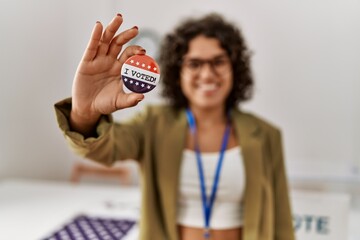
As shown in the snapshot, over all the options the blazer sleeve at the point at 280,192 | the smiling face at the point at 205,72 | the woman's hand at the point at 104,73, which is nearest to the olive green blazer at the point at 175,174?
the blazer sleeve at the point at 280,192

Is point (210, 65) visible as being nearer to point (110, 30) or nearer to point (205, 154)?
point (205, 154)

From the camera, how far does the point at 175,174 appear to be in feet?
3.19

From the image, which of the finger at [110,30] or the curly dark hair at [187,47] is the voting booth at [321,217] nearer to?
the curly dark hair at [187,47]

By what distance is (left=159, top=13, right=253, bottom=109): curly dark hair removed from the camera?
3.19ft

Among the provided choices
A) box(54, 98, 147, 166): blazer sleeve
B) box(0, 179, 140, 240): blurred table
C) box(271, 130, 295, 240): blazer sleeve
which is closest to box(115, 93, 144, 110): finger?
box(54, 98, 147, 166): blazer sleeve

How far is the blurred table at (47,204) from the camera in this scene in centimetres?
62

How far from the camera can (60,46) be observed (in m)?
0.61

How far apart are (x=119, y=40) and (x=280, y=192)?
75 centimetres

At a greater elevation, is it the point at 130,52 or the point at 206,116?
the point at 130,52

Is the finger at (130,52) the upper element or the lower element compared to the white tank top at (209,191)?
upper

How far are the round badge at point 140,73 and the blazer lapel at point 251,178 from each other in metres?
0.61

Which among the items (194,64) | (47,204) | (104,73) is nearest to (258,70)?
(194,64)

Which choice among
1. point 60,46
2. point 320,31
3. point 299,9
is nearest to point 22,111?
point 60,46

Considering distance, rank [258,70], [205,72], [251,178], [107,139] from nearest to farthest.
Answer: [107,139] → [205,72] → [251,178] → [258,70]
